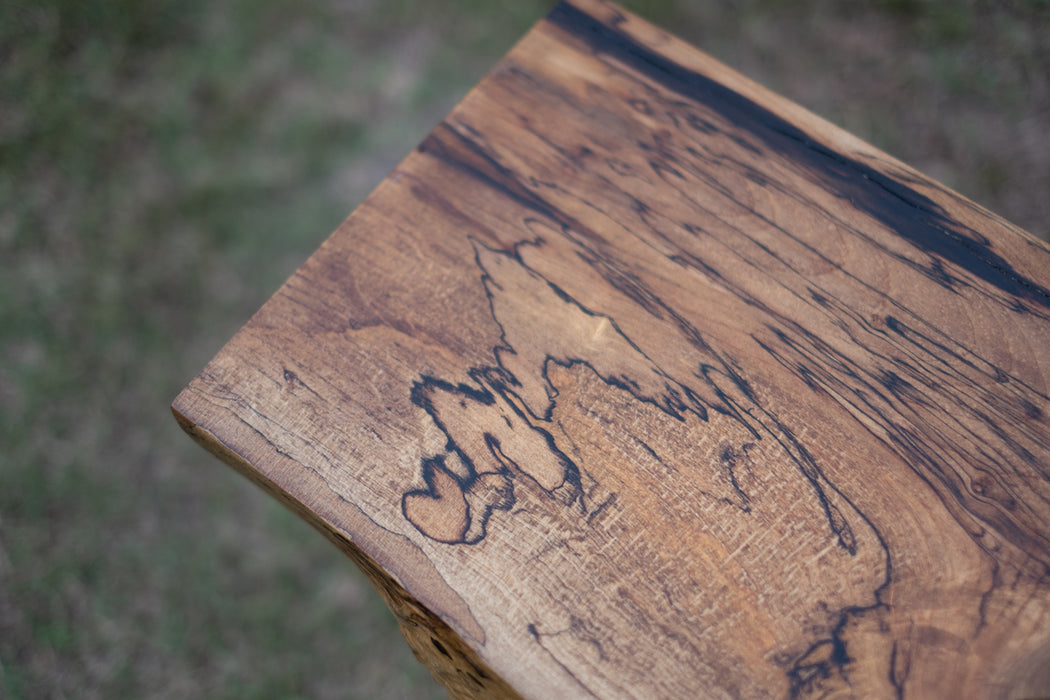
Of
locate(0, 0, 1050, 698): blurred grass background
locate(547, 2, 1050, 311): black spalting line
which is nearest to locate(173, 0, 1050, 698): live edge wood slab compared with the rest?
locate(547, 2, 1050, 311): black spalting line

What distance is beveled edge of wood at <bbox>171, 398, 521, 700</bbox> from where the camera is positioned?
1.78 ft

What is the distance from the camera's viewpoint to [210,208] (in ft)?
5.05

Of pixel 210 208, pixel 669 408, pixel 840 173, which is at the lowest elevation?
pixel 669 408

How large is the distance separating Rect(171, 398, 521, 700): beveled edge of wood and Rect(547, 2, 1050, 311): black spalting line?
598 millimetres

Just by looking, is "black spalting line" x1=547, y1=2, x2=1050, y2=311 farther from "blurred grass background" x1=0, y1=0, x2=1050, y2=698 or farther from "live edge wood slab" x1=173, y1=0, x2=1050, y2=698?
"blurred grass background" x1=0, y1=0, x2=1050, y2=698

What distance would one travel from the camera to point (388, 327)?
652mm

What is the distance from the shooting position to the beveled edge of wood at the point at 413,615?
1.78 ft

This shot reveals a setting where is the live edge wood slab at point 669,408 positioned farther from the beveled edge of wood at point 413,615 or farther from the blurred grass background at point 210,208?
the blurred grass background at point 210,208

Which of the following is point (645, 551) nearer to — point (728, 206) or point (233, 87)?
point (728, 206)

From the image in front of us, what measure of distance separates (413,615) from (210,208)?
1.28 metres

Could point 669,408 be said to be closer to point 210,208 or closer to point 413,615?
point 413,615

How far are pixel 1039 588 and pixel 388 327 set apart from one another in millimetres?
623

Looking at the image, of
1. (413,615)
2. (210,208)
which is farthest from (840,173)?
(210,208)

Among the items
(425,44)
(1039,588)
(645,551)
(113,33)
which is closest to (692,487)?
(645,551)
